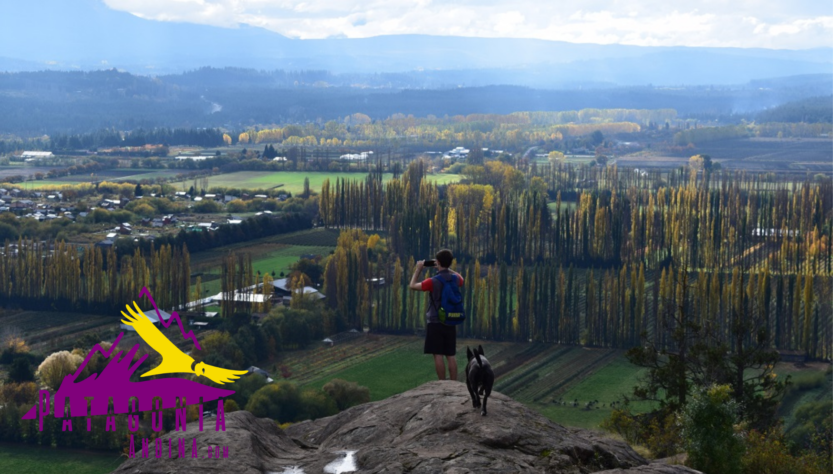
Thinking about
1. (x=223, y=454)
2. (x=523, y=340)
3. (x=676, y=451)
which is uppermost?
(x=223, y=454)

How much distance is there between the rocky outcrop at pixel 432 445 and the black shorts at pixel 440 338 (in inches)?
29.2

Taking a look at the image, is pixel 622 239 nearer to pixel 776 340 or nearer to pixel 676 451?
pixel 776 340

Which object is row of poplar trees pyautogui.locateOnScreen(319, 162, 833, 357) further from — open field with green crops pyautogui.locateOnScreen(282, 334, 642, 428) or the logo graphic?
the logo graphic

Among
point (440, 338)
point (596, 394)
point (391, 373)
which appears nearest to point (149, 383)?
point (440, 338)

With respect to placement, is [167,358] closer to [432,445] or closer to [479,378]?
[432,445]

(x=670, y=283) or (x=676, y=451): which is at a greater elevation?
(x=676, y=451)

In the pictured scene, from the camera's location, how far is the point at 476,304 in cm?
7044

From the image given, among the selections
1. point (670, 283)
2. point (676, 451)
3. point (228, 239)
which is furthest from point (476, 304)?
point (676, 451)

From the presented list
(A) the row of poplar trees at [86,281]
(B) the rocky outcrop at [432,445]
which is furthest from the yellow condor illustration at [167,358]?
(A) the row of poplar trees at [86,281]

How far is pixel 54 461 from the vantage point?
45125mm

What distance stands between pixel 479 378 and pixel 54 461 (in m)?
35.6

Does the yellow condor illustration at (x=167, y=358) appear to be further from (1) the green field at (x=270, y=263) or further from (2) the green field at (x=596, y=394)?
(1) the green field at (x=270, y=263)

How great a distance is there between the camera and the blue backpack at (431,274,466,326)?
16.6m

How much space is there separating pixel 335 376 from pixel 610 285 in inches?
902
